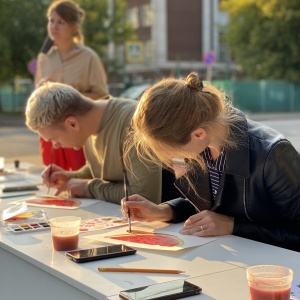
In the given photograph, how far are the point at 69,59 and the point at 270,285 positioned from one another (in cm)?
352

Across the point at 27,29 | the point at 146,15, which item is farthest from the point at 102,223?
the point at 146,15

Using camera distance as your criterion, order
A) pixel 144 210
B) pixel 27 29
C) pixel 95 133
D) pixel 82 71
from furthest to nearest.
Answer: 1. pixel 27 29
2. pixel 82 71
3. pixel 95 133
4. pixel 144 210

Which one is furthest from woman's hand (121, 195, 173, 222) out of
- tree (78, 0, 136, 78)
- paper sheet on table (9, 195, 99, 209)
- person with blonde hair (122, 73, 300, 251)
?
tree (78, 0, 136, 78)

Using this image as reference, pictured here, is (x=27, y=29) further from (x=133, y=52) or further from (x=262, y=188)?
(x=262, y=188)

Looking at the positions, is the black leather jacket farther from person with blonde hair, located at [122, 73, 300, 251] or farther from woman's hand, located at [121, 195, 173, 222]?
woman's hand, located at [121, 195, 173, 222]

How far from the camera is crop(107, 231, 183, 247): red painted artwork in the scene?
7.75ft

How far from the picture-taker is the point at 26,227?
105 inches

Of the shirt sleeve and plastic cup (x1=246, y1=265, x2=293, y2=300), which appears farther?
the shirt sleeve

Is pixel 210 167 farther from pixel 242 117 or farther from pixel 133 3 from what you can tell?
pixel 133 3

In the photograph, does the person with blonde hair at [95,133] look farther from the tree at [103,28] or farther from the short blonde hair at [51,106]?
the tree at [103,28]

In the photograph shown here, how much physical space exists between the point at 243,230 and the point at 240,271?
51 cm

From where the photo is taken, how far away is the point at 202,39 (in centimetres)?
3747

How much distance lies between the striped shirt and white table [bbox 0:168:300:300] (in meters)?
0.26

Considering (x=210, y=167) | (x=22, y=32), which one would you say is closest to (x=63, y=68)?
(x=210, y=167)
